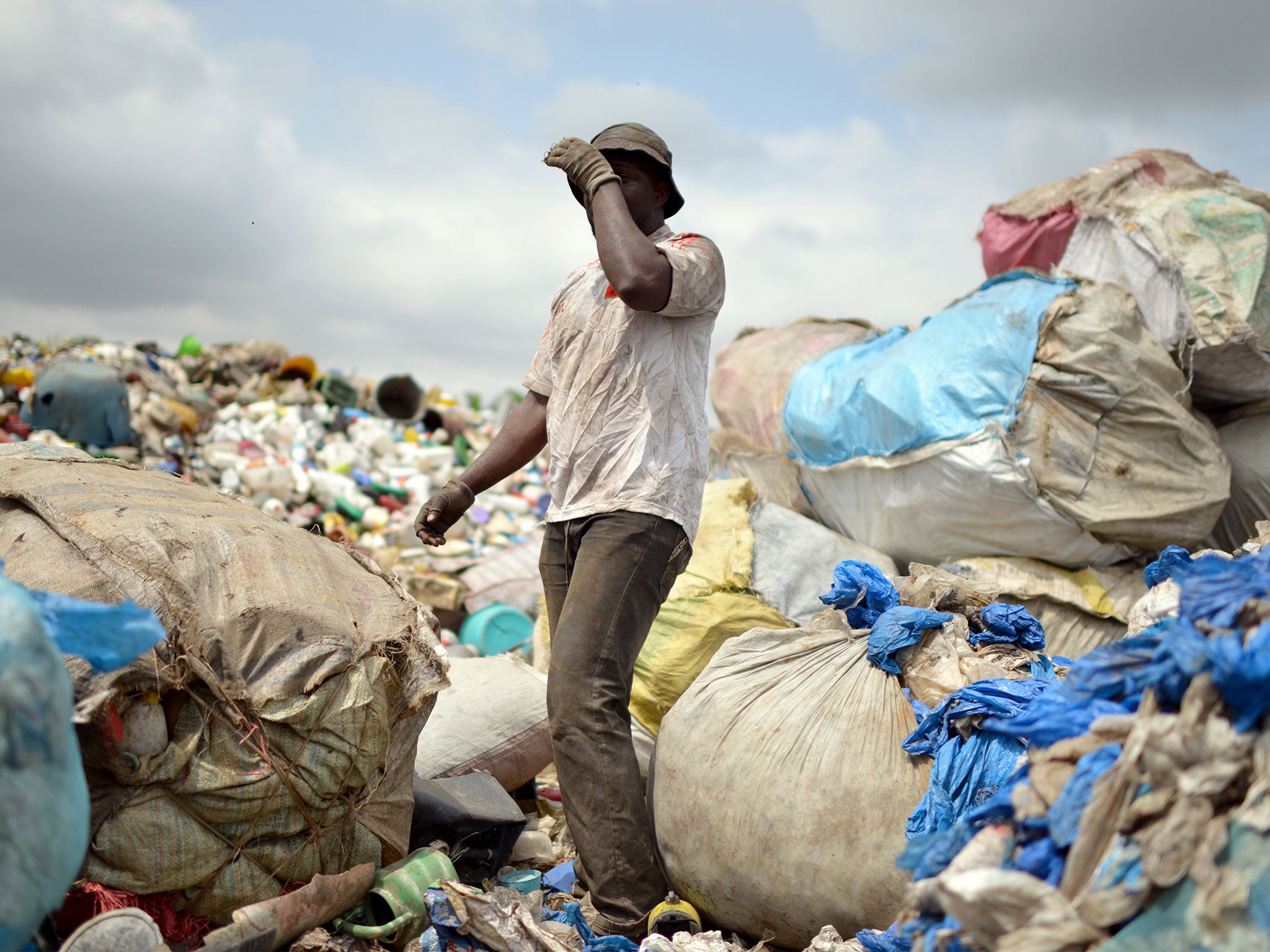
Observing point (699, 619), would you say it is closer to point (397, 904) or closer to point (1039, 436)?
point (1039, 436)

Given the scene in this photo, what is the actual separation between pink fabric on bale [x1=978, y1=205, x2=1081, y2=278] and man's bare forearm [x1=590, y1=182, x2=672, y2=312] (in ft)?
6.96

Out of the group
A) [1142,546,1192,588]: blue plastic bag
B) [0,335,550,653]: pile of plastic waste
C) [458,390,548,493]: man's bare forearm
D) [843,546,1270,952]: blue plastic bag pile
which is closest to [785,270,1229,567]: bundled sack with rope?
[1142,546,1192,588]: blue plastic bag

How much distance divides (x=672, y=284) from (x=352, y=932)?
1.44 metres

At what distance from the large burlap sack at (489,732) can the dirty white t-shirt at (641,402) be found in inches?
29.8

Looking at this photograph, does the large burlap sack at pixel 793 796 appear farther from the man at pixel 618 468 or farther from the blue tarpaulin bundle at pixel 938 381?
the blue tarpaulin bundle at pixel 938 381

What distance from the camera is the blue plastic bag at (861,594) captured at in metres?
2.49

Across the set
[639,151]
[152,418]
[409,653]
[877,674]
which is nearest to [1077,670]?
[877,674]

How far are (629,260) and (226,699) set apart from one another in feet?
3.73

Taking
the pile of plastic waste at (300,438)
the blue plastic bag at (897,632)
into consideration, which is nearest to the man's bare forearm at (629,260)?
the blue plastic bag at (897,632)

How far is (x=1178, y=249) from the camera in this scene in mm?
3385

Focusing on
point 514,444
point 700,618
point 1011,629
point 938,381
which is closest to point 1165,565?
point 1011,629

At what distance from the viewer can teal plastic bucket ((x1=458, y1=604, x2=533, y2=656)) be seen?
4.75 metres

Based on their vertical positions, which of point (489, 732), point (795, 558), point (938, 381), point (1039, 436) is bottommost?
point (489, 732)

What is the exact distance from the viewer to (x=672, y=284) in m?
2.13
